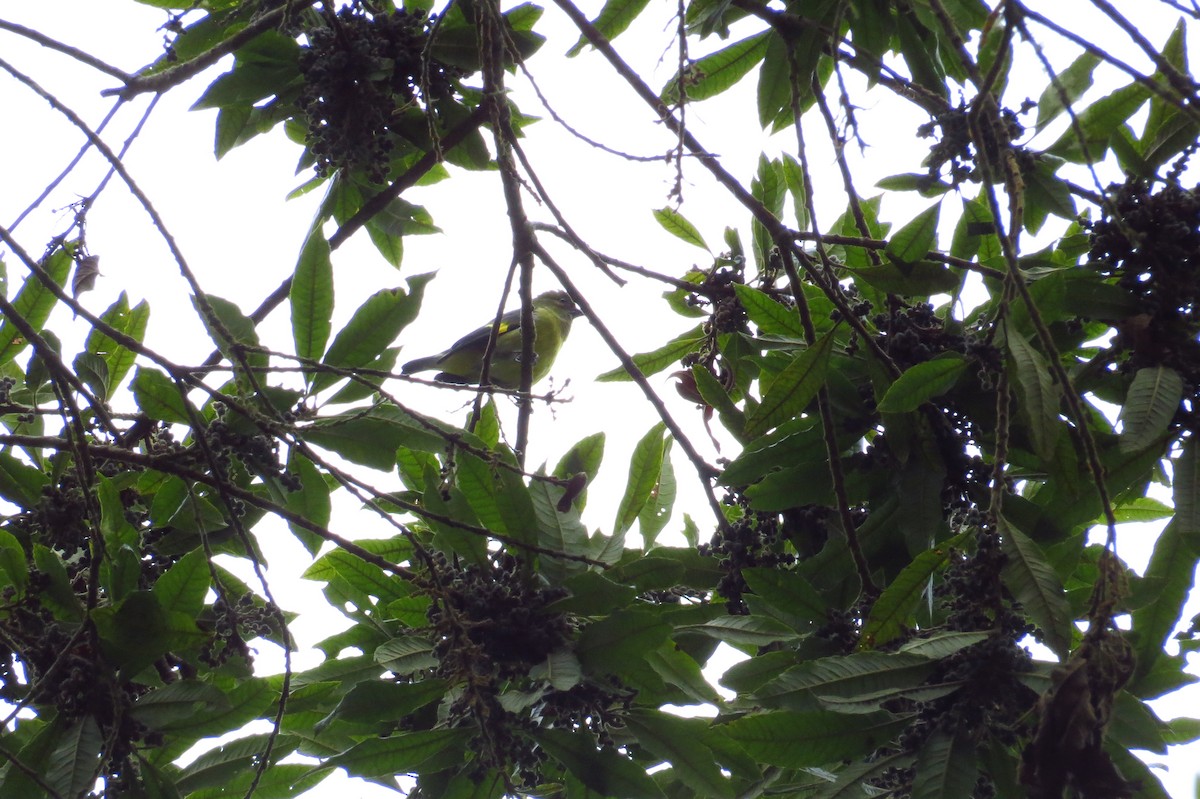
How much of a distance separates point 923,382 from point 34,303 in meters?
2.54

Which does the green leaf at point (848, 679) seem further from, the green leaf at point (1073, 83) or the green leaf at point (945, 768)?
the green leaf at point (1073, 83)

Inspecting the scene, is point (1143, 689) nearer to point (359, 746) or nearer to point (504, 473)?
point (504, 473)

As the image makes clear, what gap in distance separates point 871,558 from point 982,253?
999mm

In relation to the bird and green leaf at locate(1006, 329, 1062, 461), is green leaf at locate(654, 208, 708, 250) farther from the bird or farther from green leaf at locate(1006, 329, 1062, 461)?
the bird

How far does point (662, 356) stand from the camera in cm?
359

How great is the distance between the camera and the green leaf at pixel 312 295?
2576 millimetres

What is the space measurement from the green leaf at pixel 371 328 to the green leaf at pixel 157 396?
348 mm

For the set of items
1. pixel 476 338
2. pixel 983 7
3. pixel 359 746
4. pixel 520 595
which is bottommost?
pixel 359 746

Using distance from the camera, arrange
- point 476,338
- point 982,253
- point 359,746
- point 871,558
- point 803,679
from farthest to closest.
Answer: point 476,338 → point 982,253 → point 871,558 → point 359,746 → point 803,679

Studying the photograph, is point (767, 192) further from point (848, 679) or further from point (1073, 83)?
point (848, 679)

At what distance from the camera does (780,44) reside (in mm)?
3229

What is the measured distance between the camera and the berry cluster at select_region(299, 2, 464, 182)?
303 cm

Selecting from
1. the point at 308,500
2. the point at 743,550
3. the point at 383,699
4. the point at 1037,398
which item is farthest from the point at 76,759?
the point at 1037,398

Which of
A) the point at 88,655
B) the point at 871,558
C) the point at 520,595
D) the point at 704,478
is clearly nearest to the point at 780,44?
the point at 704,478
